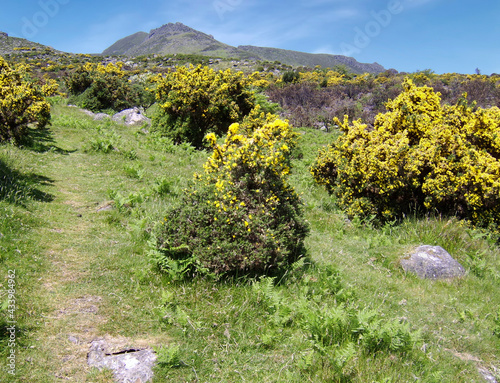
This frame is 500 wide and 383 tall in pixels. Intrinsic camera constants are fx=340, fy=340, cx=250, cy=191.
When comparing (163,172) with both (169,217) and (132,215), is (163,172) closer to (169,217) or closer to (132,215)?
(132,215)

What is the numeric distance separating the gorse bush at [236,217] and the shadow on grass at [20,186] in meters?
3.17

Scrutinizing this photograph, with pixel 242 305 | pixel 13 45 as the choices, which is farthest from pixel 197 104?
pixel 13 45

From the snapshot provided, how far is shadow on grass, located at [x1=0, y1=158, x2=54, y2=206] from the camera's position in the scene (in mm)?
5838

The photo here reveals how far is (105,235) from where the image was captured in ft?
18.1

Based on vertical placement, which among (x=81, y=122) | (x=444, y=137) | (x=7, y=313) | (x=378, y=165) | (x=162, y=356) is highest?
(x=81, y=122)

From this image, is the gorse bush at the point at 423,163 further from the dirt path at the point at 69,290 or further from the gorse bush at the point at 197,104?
the gorse bush at the point at 197,104

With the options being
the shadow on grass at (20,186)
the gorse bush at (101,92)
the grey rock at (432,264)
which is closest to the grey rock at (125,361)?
the shadow on grass at (20,186)

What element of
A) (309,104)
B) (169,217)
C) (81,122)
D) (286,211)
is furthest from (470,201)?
(309,104)

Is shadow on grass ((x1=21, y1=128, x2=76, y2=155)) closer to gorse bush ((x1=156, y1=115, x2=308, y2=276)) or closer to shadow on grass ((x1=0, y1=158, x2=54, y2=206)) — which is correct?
shadow on grass ((x1=0, y1=158, x2=54, y2=206))

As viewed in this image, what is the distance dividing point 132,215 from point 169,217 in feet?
6.41

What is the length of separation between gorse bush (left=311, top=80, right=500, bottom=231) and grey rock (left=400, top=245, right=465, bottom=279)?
1.65 m

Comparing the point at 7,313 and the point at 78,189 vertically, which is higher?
the point at 78,189

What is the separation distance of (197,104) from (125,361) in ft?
38.7

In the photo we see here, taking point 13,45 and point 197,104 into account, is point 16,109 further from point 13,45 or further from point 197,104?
point 13,45
